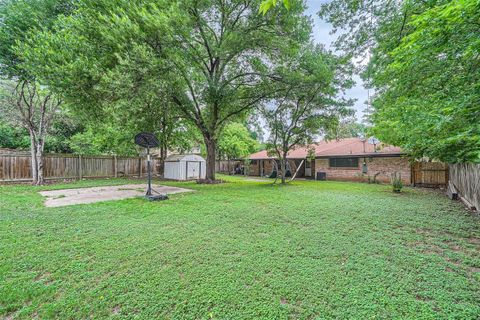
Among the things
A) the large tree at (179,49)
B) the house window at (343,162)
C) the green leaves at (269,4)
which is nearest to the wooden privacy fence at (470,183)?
the green leaves at (269,4)

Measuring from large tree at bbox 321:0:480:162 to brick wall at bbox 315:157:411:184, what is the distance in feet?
20.0

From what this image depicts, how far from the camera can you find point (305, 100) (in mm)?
11391

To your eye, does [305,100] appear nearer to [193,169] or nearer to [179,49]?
[179,49]

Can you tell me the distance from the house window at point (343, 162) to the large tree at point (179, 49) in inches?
312

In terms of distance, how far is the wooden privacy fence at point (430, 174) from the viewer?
1109cm

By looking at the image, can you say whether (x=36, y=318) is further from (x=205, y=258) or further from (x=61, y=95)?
(x=61, y=95)

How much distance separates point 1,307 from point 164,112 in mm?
9314

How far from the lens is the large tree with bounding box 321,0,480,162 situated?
2588 mm

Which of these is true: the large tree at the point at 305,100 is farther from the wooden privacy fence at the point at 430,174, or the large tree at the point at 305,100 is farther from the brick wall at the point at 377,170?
the wooden privacy fence at the point at 430,174

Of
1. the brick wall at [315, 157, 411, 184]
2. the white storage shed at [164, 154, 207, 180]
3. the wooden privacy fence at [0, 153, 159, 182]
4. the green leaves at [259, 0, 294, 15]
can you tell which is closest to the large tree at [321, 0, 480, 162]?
the green leaves at [259, 0, 294, 15]

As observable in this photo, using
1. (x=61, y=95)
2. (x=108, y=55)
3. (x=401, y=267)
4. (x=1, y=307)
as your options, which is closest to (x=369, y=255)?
(x=401, y=267)

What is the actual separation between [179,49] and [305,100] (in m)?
6.69

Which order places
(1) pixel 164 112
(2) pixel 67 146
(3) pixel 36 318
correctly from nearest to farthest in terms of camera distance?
(3) pixel 36 318
(1) pixel 164 112
(2) pixel 67 146

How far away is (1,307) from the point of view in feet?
6.63
